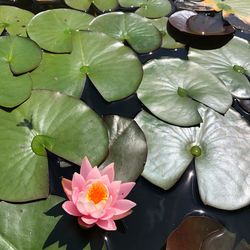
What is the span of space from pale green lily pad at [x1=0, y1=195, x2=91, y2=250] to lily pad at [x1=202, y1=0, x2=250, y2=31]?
72.4 inches

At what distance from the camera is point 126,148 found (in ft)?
5.04

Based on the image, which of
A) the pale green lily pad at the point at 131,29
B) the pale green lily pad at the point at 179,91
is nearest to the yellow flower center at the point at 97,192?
the pale green lily pad at the point at 179,91

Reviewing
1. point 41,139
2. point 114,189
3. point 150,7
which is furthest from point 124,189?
point 150,7

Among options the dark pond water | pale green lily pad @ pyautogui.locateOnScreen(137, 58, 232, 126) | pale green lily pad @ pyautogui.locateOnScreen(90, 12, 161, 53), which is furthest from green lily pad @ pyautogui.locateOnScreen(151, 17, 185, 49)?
the dark pond water

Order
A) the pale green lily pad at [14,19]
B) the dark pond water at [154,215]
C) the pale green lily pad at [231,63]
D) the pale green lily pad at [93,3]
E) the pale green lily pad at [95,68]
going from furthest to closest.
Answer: the pale green lily pad at [93,3] → the pale green lily pad at [14,19] → the pale green lily pad at [231,63] → the pale green lily pad at [95,68] → the dark pond water at [154,215]

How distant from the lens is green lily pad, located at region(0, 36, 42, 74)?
181 cm

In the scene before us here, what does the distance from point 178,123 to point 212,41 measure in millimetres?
834

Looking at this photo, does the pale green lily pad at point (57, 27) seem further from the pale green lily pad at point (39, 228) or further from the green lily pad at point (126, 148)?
the pale green lily pad at point (39, 228)

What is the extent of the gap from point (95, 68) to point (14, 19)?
0.71 meters

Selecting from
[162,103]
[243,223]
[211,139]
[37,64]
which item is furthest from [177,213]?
[37,64]

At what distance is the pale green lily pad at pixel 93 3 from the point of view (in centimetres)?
238

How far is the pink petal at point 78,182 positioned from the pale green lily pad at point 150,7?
1506 millimetres

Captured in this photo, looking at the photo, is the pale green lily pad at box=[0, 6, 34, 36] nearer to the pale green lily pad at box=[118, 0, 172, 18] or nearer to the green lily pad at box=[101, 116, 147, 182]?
the pale green lily pad at box=[118, 0, 172, 18]

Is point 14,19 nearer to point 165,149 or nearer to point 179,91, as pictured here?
point 179,91
